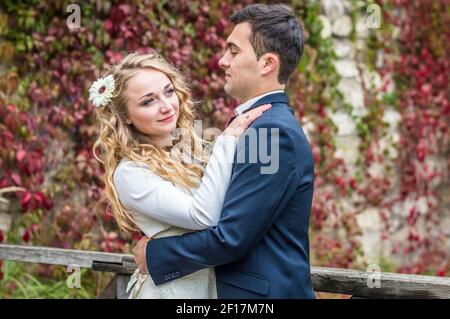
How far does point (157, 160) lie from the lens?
267cm

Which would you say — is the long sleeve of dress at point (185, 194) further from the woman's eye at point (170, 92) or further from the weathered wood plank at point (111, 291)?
the weathered wood plank at point (111, 291)

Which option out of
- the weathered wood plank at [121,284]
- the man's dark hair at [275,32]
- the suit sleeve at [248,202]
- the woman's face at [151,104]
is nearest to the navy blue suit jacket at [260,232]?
the suit sleeve at [248,202]

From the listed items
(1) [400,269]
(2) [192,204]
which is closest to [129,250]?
(2) [192,204]

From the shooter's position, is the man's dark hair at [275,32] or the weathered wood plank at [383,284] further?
the weathered wood plank at [383,284]

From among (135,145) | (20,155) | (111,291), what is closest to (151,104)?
(135,145)

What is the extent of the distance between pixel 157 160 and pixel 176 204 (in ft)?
0.71

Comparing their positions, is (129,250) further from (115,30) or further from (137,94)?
(137,94)

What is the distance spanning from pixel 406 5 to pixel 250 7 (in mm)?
5059

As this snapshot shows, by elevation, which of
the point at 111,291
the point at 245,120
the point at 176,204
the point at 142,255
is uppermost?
the point at 245,120

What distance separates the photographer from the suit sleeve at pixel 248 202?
243 cm

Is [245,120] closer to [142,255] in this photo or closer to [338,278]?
[142,255]

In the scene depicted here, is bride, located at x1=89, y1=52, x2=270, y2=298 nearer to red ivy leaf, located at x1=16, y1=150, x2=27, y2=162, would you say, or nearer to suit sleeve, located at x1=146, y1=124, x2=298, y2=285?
suit sleeve, located at x1=146, y1=124, x2=298, y2=285

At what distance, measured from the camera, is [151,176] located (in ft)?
8.53

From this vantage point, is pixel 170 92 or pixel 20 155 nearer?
pixel 170 92
